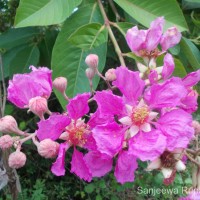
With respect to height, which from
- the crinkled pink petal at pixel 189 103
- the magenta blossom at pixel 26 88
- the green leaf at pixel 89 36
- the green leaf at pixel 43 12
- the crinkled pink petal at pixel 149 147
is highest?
the green leaf at pixel 43 12

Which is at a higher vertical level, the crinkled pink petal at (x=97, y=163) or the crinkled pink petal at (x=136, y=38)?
the crinkled pink petal at (x=136, y=38)

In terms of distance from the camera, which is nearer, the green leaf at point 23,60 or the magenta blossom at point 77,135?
the magenta blossom at point 77,135

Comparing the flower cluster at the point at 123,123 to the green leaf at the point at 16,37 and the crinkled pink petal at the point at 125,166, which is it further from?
the green leaf at the point at 16,37

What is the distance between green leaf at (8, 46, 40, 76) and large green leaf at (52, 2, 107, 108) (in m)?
0.31

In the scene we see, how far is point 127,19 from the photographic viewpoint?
1201 millimetres

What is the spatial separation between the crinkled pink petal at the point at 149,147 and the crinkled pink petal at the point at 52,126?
123 mm

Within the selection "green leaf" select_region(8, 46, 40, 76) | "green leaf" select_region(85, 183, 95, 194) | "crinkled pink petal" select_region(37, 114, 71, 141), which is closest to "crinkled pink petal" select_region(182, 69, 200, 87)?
"crinkled pink petal" select_region(37, 114, 71, 141)

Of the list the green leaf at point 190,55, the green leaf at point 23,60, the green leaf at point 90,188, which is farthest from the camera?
the green leaf at point 90,188

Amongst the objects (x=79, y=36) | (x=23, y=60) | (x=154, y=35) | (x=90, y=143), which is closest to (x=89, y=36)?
(x=79, y=36)

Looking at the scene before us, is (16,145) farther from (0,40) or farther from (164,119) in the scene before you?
(0,40)

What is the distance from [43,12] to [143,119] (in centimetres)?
Result: 43

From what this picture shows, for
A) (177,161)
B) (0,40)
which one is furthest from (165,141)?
(0,40)

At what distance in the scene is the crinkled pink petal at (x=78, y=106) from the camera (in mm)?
689

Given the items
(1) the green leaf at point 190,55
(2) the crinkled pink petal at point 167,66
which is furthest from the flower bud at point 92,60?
(1) the green leaf at point 190,55
